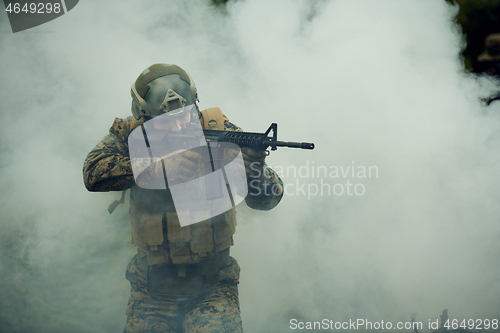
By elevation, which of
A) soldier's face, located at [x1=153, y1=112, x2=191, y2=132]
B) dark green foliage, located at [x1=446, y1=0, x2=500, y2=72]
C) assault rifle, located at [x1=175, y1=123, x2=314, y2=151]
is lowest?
assault rifle, located at [x1=175, y1=123, x2=314, y2=151]

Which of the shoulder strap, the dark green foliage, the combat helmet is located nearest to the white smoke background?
the dark green foliage

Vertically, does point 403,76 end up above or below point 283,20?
below

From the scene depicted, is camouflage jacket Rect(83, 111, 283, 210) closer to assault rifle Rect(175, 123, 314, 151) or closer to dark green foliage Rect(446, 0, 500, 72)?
assault rifle Rect(175, 123, 314, 151)

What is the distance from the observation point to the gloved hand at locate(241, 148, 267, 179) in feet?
7.09

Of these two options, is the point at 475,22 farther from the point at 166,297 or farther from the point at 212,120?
the point at 166,297

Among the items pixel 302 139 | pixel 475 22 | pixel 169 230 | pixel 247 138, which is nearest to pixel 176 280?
pixel 169 230

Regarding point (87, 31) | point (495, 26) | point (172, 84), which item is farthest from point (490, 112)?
point (87, 31)

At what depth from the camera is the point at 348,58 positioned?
3.19 meters

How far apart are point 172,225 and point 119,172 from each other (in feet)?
1.40

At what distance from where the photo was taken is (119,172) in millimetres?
2230

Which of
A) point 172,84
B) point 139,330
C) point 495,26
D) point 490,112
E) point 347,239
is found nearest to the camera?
point 172,84

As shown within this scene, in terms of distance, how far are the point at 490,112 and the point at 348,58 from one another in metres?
1.06

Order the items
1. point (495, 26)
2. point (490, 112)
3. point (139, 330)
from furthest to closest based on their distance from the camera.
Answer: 1. point (490, 112)
2. point (495, 26)
3. point (139, 330)

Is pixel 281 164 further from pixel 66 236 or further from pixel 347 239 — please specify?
pixel 66 236
